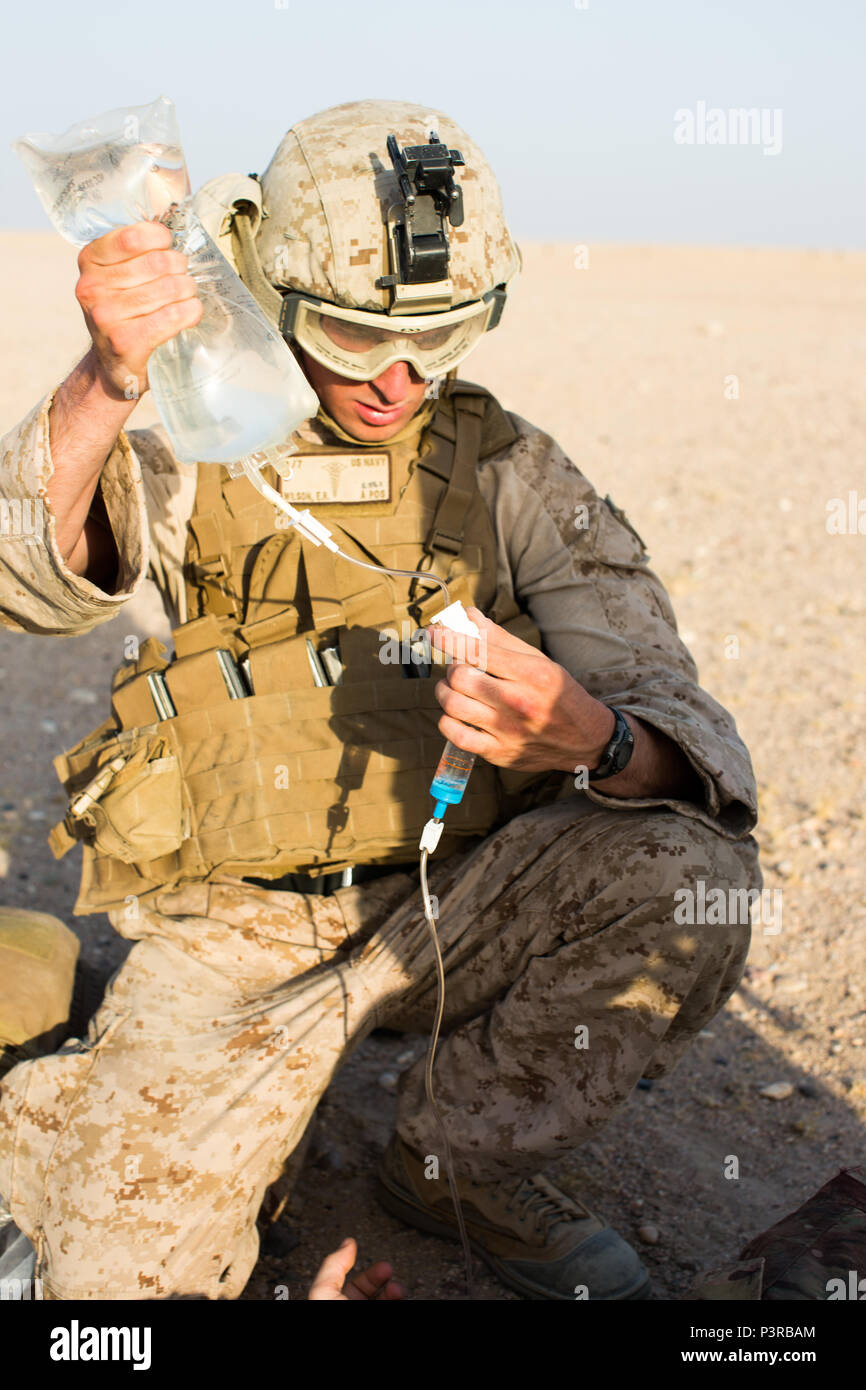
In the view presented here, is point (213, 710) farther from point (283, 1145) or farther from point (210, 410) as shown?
point (283, 1145)

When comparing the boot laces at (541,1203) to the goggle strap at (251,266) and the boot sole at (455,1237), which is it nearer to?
the boot sole at (455,1237)

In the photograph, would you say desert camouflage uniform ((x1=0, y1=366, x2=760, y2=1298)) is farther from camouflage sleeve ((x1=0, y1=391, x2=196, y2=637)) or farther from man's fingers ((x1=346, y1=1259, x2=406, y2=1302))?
man's fingers ((x1=346, y1=1259, x2=406, y2=1302))

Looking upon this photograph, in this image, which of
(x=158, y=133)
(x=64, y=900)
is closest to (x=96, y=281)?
(x=158, y=133)

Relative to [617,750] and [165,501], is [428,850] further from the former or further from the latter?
[165,501]

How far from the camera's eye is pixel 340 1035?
9.57ft

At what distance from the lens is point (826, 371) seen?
51.2 feet

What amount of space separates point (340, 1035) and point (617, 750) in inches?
36.5

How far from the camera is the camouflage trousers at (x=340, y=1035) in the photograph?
271 centimetres

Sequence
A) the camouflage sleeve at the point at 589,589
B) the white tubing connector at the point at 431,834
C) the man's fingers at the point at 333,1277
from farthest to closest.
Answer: the camouflage sleeve at the point at 589,589 < the white tubing connector at the point at 431,834 < the man's fingers at the point at 333,1277

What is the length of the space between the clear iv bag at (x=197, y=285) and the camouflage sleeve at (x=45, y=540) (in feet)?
0.55

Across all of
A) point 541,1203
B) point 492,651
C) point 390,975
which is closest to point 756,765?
point 541,1203

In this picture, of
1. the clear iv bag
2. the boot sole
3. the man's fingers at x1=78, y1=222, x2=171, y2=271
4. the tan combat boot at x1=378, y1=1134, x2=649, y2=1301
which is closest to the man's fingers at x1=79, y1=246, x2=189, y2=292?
the man's fingers at x1=78, y1=222, x2=171, y2=271

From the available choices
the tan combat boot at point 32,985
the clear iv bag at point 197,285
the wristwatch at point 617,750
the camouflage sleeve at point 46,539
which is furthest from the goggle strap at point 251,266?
the tan combat boot at point 32,985

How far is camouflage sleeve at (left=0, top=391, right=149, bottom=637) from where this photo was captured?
2555 millimetres
